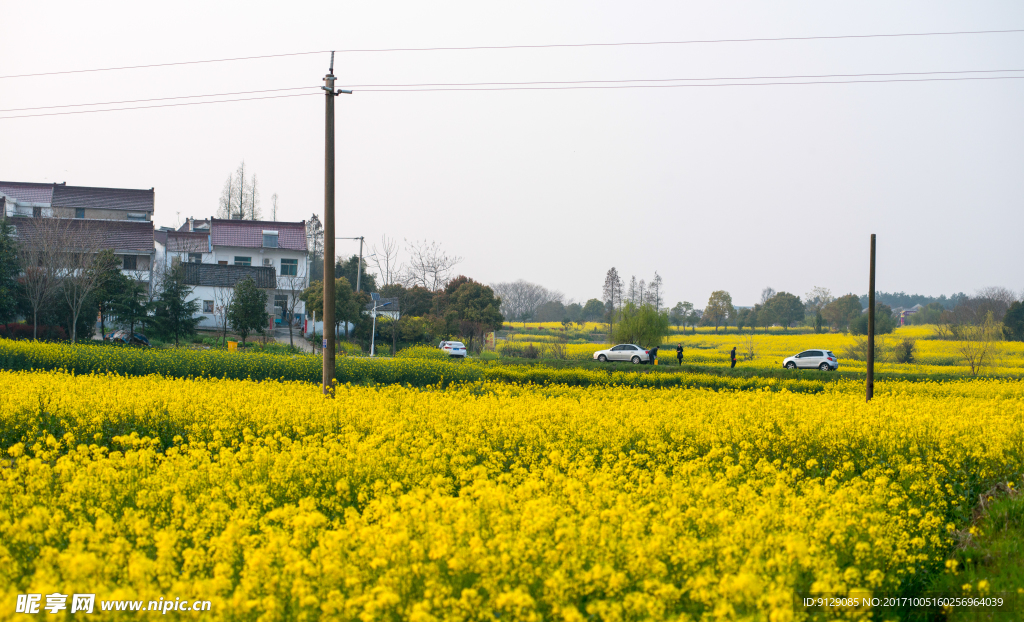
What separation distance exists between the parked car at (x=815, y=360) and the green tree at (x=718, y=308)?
5549 centimetres

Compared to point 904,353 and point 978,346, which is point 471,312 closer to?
point 904,353

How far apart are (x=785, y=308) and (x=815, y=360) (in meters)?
58.3

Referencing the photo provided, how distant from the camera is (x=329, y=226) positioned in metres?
11.9

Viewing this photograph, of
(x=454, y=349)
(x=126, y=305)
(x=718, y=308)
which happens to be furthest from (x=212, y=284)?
(x=718, y=308)

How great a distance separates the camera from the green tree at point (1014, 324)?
52.5 metres

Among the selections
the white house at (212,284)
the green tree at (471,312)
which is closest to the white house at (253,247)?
the white house at (212,284)

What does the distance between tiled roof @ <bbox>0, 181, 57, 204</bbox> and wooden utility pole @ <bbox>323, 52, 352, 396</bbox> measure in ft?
150

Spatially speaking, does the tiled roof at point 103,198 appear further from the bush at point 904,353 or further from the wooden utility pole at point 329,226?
the bush at point 904,353

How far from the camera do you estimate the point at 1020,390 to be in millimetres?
18719

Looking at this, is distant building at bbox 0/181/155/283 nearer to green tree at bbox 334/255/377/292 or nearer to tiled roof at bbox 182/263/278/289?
tiled roof at bbox 182/263/278/289

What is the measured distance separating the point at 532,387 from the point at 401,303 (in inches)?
1240

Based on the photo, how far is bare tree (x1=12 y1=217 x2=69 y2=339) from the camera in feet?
92.6

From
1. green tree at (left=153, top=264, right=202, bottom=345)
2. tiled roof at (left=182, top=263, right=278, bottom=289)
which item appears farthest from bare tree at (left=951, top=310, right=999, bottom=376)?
tiled roof at (left=182, top=263, right=278, bottom=289)

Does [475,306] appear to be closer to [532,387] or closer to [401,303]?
[401,303]
